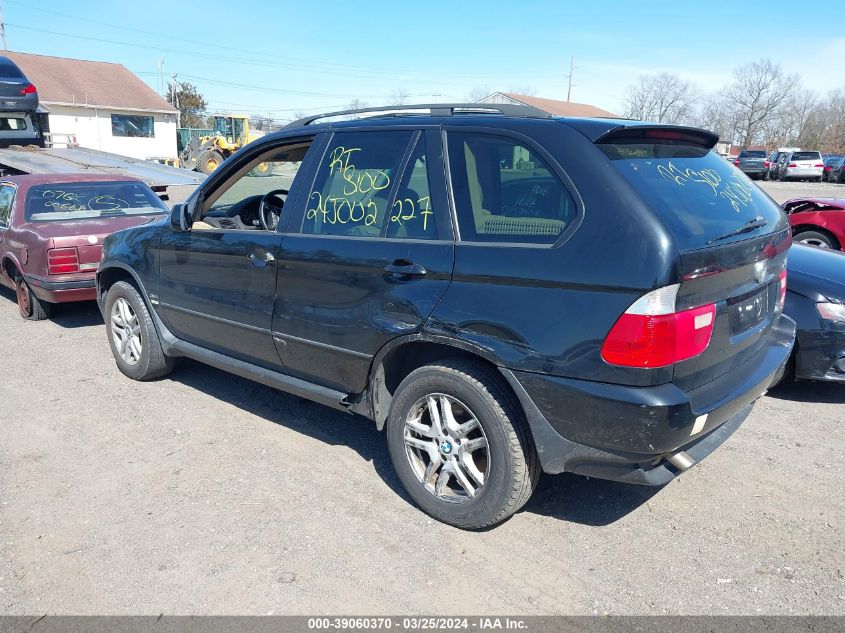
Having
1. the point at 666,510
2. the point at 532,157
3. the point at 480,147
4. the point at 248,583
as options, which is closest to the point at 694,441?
the point at 666,510

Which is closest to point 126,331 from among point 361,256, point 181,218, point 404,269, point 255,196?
point 181,218

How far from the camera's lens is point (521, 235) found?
300 cm

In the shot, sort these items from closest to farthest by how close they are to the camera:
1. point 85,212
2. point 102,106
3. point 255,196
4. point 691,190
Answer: point 691,190 → point 255,196 → point 85,212 → point 102,106

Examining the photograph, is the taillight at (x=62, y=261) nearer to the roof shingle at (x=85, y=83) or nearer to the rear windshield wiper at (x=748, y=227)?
the rear windshield wiper at (x=748, y=227)

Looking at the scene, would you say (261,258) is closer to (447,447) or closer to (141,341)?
(447,447)

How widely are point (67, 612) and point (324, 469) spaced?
1.51m

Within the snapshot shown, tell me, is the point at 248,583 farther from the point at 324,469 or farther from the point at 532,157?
the point at 532,157

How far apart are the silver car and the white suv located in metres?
35.3

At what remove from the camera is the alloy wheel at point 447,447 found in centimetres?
323

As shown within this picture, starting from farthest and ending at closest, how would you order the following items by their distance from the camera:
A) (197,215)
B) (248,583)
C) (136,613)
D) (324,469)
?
(197,215)
(324,469)
(248,583)
(136,613)

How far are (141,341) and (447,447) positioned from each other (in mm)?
3013

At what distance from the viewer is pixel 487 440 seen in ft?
10.2

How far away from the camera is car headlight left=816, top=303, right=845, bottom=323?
4559mm

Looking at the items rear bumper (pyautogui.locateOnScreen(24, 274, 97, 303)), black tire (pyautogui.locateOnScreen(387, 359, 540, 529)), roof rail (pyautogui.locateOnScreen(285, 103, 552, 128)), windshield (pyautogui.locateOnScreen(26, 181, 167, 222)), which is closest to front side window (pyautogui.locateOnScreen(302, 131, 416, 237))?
roof rail (pyautogui.locateOnScreen(285, 103, 552, 128))
